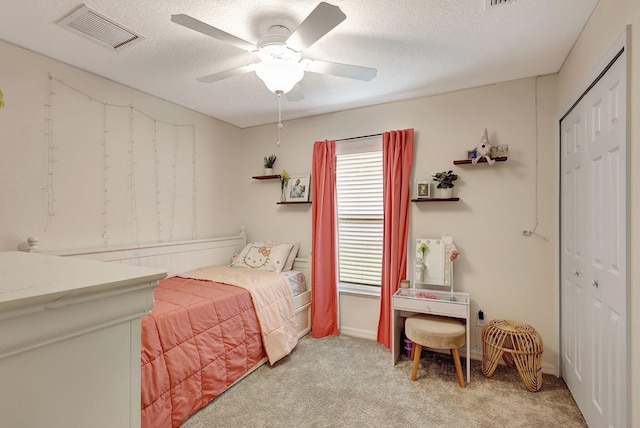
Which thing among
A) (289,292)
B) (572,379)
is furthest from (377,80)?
(572,379)

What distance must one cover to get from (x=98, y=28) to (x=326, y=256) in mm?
2649

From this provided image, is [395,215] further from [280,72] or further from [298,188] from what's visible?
[280,72]

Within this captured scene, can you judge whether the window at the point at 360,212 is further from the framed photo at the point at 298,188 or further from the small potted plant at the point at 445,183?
the small potted plant at the point at 445,183

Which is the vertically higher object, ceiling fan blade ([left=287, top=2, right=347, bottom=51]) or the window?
ceiling fan blade ([left=287, top=2, right=347, bottom=51])

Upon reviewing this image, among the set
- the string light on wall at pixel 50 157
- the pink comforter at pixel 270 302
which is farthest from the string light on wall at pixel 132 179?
the pink comforter at pixel 270 302

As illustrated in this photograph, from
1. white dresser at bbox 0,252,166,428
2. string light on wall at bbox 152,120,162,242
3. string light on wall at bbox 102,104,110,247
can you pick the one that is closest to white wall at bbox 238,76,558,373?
string light on wall at bbox 152,120,162,242

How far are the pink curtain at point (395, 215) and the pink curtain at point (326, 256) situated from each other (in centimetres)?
59

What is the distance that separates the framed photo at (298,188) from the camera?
12.0 feet

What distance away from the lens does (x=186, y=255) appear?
3328mm

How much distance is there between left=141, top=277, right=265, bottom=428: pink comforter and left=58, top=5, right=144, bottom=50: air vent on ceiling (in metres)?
1.80

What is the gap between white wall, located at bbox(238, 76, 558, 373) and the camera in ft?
8.64


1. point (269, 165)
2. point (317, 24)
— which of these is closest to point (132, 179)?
point (269, 165)

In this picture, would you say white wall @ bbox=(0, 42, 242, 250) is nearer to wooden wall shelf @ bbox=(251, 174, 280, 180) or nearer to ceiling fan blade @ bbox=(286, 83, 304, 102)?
wooden wall shelf @ bbox=(251, 174, 280, 180)

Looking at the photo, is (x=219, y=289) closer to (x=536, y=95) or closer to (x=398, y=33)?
(x=398, y=33)
